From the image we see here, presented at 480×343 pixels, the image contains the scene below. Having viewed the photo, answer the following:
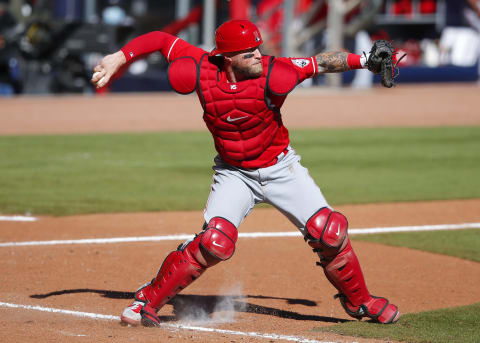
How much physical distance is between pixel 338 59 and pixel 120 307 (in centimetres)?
222

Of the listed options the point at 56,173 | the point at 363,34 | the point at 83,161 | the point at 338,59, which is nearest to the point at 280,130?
the point at 338,59

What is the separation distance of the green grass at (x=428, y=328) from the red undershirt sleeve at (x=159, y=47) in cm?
191

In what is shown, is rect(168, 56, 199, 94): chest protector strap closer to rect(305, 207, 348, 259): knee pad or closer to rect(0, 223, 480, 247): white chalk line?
rect(305, 207, 348, 259): knee pad

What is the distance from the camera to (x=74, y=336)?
4473mm

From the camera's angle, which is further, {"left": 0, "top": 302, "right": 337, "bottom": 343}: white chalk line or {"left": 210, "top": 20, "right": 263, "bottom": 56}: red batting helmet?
{"left": 210, "top": 20, "right": 263, "bottom": 56}: red batting helmet

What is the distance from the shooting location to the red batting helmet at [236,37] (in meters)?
4.62

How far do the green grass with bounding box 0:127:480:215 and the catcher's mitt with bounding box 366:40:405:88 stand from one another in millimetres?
4733

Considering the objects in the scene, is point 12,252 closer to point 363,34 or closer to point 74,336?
point 74,336

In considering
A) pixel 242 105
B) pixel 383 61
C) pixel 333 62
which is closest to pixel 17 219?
pixel 242 105

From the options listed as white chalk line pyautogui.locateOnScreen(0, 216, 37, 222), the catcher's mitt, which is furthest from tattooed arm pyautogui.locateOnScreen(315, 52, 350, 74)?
white chalk line pyautogui.locateOnScreen(0, 216, 37, 222)

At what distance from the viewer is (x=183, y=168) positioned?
12.0 m

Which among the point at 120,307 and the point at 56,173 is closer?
the point at 120,307

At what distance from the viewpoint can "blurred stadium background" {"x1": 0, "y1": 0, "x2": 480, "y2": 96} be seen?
24359 mm

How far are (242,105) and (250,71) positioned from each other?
0.21 meters
